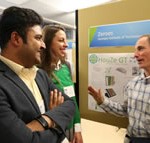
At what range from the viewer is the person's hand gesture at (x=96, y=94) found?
1.84 m

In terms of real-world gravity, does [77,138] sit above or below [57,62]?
below

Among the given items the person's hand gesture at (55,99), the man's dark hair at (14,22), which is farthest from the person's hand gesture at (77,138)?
the man's dark hair at (14,22)

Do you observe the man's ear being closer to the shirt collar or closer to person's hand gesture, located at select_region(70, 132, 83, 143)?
the shirt collar

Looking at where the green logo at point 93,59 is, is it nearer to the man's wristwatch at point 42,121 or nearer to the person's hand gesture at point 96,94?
the person's hand gesture at point 96,94

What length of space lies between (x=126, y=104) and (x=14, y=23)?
1090 millimetres

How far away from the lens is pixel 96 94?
1.87 meters

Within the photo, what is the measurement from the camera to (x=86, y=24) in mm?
2014

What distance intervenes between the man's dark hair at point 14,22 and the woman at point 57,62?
531 millimetres

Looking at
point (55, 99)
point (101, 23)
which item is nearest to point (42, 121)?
point (55, 99)

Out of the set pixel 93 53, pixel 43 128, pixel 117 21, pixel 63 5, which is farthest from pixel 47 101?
pixel 63 5

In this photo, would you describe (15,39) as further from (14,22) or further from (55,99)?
(55,99)

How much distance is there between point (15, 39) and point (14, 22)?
0.31 feet

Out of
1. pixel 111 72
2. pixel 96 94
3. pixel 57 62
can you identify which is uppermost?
pixel 57 62

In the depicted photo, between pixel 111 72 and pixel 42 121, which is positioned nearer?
pixel 42 121
